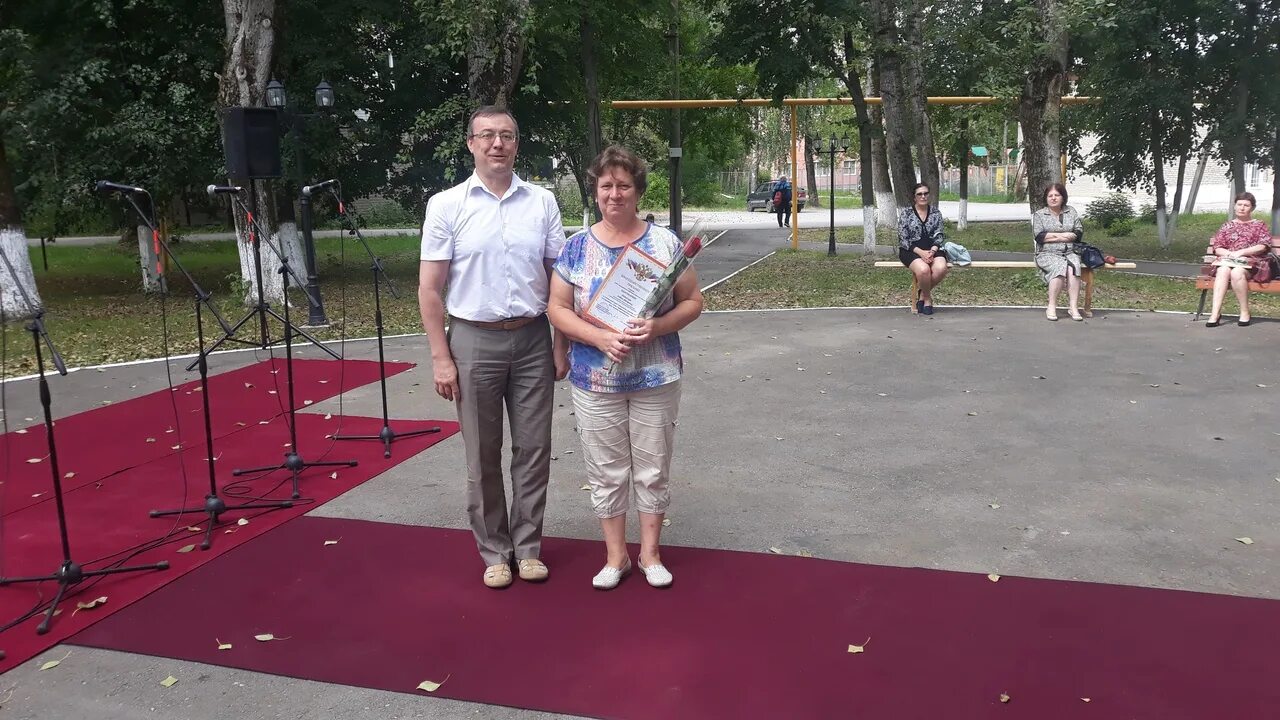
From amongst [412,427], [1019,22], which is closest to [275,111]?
[412,427]

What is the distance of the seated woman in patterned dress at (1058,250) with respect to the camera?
1126 cm

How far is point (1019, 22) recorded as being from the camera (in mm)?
14516

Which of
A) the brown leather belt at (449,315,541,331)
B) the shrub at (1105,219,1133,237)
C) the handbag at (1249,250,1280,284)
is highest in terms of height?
the brown leather belt at (449,315,541,331)

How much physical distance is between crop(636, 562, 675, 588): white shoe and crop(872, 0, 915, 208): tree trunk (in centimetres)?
1438

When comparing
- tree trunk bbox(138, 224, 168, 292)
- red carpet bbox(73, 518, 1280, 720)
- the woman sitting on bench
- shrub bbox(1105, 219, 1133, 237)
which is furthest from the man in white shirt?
shrub bbox(1105, 219, 1133, 237)

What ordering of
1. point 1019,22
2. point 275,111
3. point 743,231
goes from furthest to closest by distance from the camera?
point 743,231 → point 1019,22 → point 275,111

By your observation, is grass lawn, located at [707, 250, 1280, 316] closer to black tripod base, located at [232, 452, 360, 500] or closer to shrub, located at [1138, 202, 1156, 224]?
black tripod base, located at [232, 452, 360, 500]

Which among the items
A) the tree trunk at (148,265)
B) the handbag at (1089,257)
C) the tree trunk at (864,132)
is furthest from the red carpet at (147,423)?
the tree trunk at (864,132)

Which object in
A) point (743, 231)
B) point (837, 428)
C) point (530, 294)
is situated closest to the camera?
point (530, 294)

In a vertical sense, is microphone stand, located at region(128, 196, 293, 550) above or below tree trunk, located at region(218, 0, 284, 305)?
below

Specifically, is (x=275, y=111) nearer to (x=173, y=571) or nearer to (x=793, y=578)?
(x=173, y=571)

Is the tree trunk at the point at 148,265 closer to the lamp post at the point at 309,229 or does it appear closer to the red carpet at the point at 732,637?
the lamp post at the point at 309,229

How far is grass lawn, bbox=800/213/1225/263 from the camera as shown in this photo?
2050cm

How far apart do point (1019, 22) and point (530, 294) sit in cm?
1286
